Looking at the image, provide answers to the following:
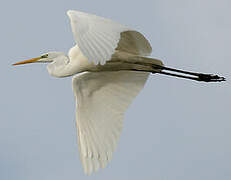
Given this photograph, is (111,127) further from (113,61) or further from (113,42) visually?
(113,42)

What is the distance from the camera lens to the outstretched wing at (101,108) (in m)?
12.2

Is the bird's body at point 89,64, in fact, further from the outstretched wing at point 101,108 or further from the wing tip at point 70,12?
the wing tip at point 70,12

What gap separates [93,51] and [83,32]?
61cm

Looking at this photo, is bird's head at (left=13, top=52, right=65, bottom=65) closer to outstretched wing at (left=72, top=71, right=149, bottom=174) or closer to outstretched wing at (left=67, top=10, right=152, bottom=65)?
Result: outstretched wing at (left=72, top=71, right=149, bottom=174)

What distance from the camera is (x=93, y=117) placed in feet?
40.7

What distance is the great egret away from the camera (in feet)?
38.7

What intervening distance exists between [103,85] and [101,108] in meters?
0.43

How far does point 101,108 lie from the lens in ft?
40.7

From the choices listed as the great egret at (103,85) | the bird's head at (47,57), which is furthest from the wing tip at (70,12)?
the bird's head at (47,57)

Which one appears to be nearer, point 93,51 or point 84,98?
point 93,51

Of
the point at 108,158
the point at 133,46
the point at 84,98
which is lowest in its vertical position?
the point at 108,158

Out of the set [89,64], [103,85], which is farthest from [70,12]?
[103,85]

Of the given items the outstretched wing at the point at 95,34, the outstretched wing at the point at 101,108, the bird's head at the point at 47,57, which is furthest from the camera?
the outstretched wing at the point at 101,108

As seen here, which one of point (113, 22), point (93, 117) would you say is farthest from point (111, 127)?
point (113, 22)
